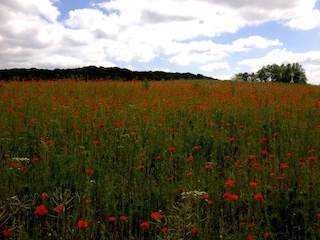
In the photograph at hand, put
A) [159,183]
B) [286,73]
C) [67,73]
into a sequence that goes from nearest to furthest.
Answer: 1. [159,183]
2. [67,73]
3. [286,73]

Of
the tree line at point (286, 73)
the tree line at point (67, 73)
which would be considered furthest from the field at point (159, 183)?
the tree line at point (286, 73)

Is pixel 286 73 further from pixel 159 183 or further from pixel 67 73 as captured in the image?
pixel 159 183

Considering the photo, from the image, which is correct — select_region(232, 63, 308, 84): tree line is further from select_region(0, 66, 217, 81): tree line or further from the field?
the field

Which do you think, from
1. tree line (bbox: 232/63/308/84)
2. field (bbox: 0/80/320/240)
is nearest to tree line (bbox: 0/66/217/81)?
field (bbox: 0/80/320/240)

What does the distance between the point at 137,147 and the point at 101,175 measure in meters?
1.23

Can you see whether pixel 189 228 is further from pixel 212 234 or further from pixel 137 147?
pixel 137 147

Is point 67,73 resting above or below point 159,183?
above

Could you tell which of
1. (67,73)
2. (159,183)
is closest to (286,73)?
(67,73)

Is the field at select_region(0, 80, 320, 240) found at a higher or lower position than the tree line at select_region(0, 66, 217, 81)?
lower

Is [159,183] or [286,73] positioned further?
[286,73]

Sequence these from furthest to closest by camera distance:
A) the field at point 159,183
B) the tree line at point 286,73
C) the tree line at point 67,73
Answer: the tree line at point 286,73 → the tree line at point 67,73 → the field at point 159,183

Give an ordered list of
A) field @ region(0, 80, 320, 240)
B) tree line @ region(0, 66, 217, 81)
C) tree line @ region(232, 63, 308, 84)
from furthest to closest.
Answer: tree line @ region(232, 63, 308, 84), tree line @ region(0, 66, 217, 81), field @ region(0, 80, 320, 240)

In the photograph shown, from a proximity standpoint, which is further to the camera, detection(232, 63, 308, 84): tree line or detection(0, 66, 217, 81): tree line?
detection(232, 63, 308, 84): tree line

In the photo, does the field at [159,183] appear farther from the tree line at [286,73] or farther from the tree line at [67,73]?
the tree line at [286,73]
